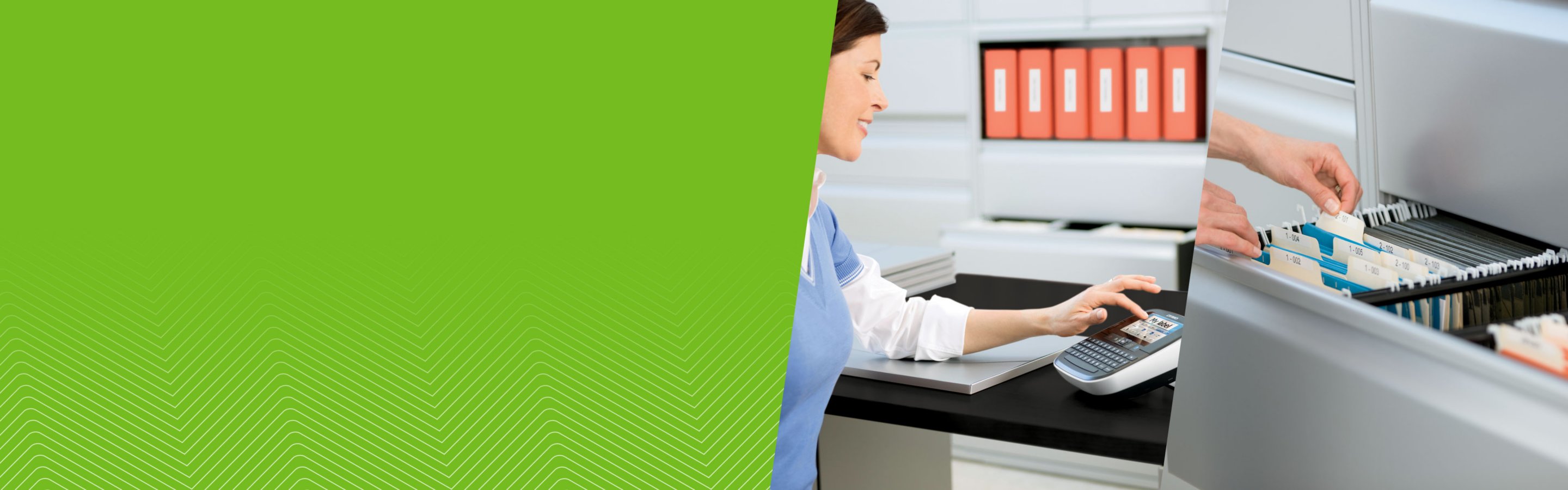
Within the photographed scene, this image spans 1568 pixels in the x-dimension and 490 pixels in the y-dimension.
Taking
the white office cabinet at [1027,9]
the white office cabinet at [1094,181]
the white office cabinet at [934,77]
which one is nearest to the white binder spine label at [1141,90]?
the white office cabinet at [1094,181]

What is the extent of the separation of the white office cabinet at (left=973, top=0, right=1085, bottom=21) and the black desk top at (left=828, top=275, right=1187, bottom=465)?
1945 mm

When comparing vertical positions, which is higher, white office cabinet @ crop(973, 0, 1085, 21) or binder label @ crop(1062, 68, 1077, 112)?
white office cabinet @ crop(973, 0, 1085, 21)

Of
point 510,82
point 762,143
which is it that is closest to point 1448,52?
point 762,143

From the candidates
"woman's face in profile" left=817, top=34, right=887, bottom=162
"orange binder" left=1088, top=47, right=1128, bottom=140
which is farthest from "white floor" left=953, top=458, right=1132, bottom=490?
"woman's face in profile" left=817, top=34, right=887, bottom=162

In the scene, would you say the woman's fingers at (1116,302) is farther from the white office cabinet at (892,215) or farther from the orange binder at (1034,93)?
the orange binder at (1034,93)

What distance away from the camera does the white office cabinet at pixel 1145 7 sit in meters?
2.72

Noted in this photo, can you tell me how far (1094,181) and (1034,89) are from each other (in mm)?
322

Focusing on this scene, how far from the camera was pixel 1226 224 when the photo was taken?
61 centimetres

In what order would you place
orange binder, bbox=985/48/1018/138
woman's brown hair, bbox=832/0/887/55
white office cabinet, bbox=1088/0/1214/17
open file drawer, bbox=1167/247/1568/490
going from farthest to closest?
orange binder, bbox=985/48/1018/138
white office cabinet, bbox=1088/0/1214/17
woman's brown hair, bbox=832/0/887/55
open file drawer, bbox=1167/247/1568/490

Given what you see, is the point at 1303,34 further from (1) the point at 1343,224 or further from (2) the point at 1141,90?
(2) the point at 1141,90

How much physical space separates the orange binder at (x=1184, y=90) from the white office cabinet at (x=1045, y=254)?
90 cm

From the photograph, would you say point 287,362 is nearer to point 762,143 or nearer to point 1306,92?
point 762,143

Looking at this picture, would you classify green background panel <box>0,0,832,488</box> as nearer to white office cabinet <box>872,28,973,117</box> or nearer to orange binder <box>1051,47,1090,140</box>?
white office cabinet <box>872,28,973,117</box>

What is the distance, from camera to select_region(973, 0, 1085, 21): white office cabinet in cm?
295
